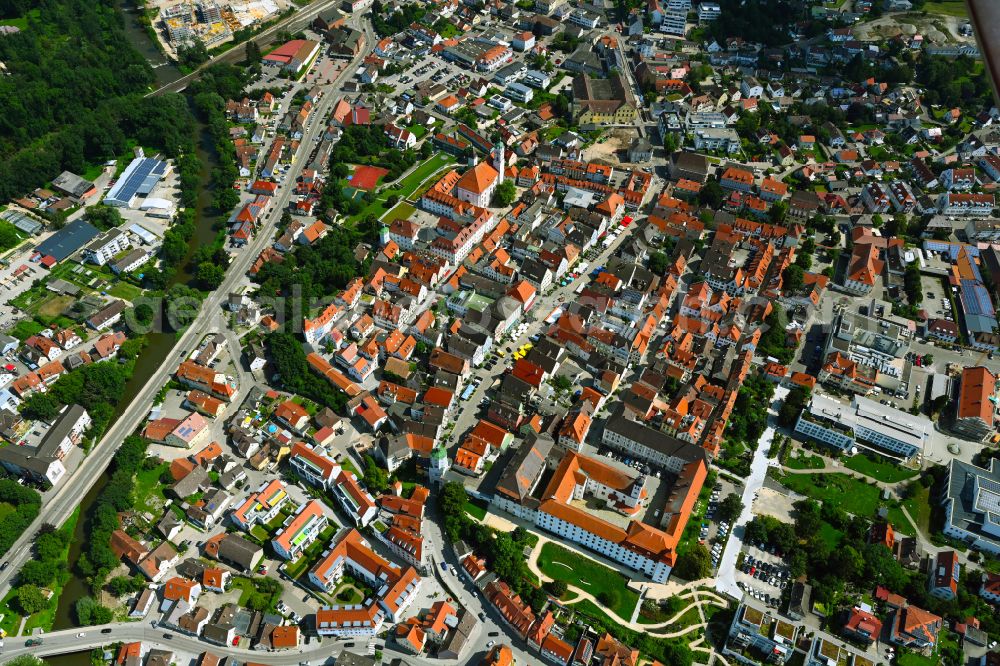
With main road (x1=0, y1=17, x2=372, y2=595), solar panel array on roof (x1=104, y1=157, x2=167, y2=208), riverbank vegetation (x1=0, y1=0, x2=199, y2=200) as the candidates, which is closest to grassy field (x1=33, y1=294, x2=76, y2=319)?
main road (x1=0, y1=17, x2=372, y2=595)

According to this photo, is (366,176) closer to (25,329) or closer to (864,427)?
(25,329)

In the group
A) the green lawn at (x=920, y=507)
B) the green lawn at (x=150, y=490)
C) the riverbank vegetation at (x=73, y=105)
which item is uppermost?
the riverbank vegetation at (x=73, y=105)

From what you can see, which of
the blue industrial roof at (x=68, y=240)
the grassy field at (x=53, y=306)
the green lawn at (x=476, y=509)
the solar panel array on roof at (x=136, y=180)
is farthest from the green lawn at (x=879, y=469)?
the solar panel array on roof at (x=136, y=180)

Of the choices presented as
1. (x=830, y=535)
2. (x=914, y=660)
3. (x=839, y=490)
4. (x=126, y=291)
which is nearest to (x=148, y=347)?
(x=126, y=291)

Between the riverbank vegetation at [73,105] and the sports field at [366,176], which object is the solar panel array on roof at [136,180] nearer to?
the riverbank vegetation at [73,105]

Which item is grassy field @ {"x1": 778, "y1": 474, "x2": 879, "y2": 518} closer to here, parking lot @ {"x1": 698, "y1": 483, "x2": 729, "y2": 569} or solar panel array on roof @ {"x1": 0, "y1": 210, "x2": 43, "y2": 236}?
parking lot @ {"x1": 698, "y1": 483, "x2": 729, "y2": 569}
